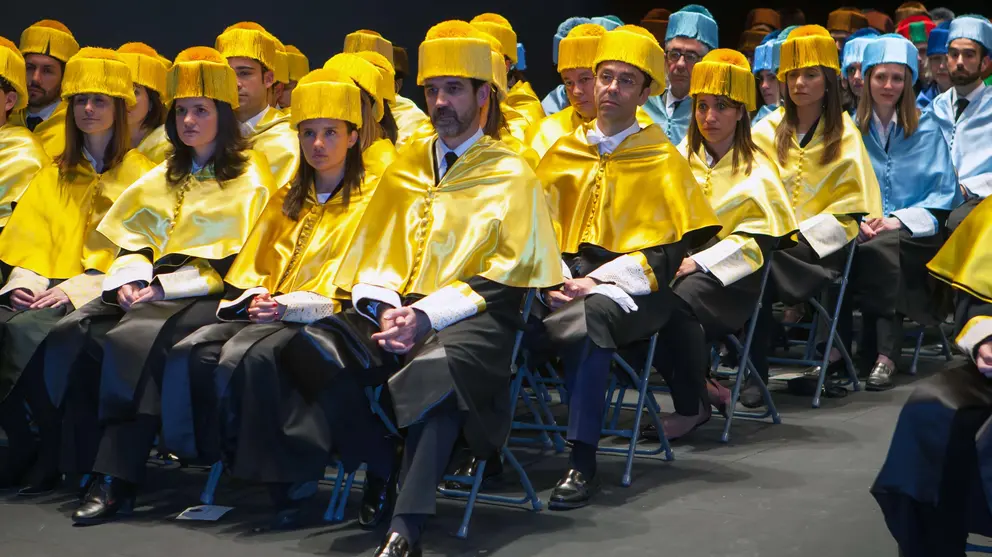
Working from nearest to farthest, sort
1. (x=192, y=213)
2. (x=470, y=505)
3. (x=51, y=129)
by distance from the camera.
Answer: (x=470, y=505)
(x=192, y=213)
(x=51, y=129)

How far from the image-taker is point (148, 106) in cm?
569

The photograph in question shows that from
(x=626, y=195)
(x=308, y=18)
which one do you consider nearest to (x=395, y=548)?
(x=626, y=195)

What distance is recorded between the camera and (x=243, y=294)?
4.53m

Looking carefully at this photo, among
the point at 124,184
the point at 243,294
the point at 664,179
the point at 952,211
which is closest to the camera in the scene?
the point at 243,294

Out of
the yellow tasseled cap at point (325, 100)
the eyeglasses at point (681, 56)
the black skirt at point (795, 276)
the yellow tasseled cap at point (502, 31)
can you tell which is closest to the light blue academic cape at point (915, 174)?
the black skirt at point (795, 276)

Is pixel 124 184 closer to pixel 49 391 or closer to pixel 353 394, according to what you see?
pixel 49 391

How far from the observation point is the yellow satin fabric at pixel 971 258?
3553 millimetres

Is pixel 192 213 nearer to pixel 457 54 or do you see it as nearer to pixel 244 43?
pixel 457 54

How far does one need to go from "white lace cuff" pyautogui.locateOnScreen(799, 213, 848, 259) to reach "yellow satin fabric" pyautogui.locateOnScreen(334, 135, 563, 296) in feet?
6.14

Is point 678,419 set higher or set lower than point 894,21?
lower

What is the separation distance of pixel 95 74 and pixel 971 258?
3.25 m

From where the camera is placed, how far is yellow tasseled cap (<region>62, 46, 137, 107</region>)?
5.06m

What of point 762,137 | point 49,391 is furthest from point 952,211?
point 49,391

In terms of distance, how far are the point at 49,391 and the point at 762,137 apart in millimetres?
3388
